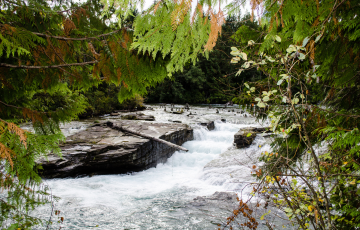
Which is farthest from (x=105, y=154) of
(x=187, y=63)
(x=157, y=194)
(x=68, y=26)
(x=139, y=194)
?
(x=187, y=63)

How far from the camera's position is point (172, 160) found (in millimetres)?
9828

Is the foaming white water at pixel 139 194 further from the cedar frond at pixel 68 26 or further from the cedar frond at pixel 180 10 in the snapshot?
the cedar frond at pixel 180 10

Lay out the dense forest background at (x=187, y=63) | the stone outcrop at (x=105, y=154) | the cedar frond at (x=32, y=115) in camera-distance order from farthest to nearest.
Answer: the stone outcrop at (x=105, y=154) → the cedar frond at (x=32, y=115) → the dense forest background at (x=187, y=63)

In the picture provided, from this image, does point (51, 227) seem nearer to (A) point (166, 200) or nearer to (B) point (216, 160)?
(A) point (166, 200)

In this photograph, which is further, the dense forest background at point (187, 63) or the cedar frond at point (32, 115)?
the cedar frond at point (32, 115)

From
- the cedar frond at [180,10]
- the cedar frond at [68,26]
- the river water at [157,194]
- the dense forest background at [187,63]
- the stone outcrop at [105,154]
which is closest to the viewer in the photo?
the cedar frond at [180,10]

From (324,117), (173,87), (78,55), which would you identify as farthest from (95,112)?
(173,87)

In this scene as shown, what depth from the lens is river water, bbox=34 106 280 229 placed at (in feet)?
16.8

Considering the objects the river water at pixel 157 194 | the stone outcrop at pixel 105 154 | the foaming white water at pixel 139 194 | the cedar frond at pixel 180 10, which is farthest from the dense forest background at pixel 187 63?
the stone outcrop at pixel 105 154

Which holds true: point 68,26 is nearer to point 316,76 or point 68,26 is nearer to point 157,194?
point 316,76

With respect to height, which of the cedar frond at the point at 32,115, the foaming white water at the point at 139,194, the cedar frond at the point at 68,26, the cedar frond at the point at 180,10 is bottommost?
the foaming white water at the point at 139,194

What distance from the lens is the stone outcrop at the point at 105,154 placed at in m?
6.92

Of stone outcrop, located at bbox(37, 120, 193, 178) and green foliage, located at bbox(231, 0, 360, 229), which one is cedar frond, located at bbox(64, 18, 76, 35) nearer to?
green foliage, located at bbox(231, 0, 360, 229)

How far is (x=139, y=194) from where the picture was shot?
6.64 metres
